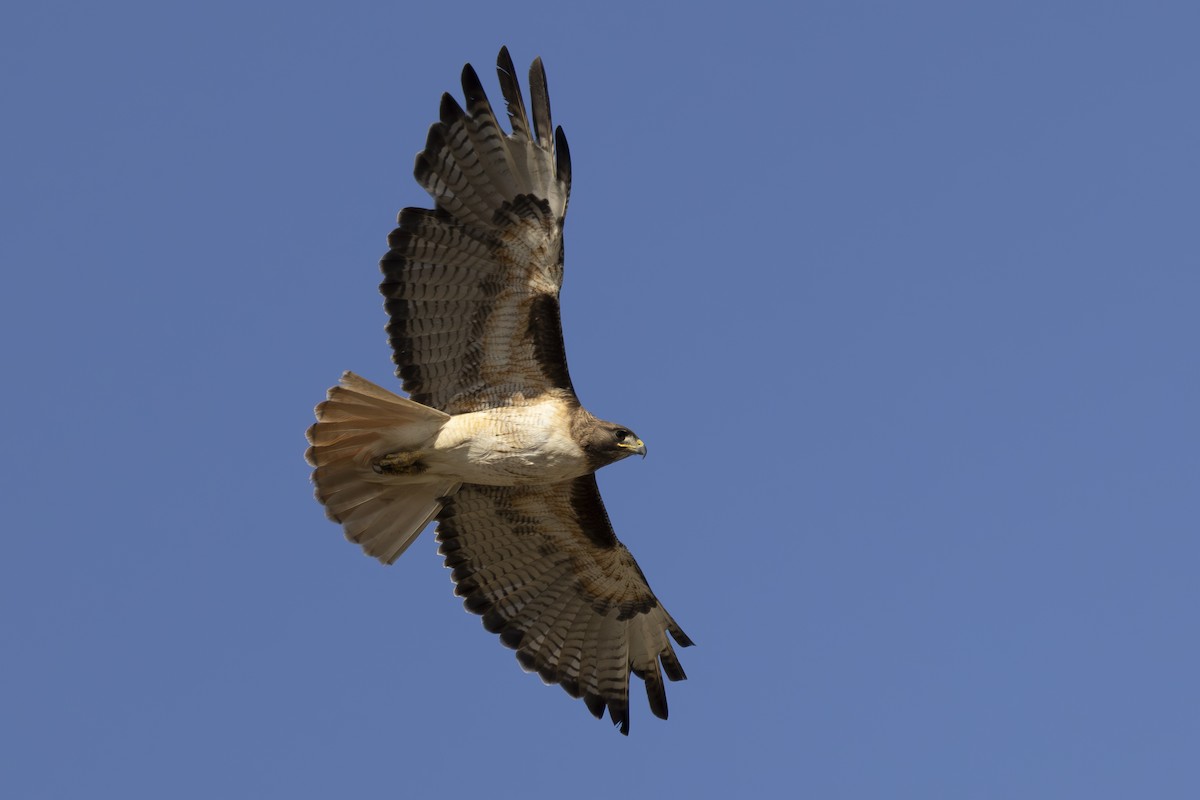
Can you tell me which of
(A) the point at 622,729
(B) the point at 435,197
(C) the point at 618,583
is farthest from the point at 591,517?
(B) the point at 435,197

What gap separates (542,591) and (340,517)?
6.63 ft

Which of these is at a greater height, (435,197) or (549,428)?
(435,197)

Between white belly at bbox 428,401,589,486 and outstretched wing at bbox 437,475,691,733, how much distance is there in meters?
0.92

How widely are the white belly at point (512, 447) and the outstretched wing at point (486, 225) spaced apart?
0.60 metres

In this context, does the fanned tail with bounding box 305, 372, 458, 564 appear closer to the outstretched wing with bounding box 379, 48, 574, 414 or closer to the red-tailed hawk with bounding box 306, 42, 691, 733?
the red-tailed hawk with bounding box 306, 42, 691, 733

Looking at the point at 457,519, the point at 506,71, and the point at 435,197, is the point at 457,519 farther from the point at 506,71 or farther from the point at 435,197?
the point at 506,71

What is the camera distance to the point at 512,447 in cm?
1322

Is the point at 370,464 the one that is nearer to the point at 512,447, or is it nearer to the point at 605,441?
the point at 512,447

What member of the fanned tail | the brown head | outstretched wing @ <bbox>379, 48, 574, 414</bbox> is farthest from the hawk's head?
the fanned tail

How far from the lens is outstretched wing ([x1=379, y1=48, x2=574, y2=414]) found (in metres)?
13.3

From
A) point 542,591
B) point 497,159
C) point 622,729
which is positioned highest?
point 497,159

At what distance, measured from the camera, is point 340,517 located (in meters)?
13.5

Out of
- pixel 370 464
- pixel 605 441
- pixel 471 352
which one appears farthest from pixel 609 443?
pixel 370 464

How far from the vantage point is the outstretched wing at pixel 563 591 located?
14.4 metres
